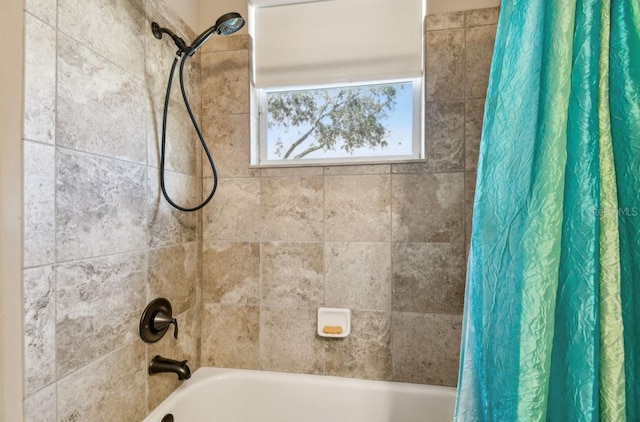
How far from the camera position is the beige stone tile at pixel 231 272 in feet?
4.99

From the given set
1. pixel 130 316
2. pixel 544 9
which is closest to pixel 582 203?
pixel 544 9

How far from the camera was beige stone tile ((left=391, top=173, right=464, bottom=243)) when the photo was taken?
1.36 meters

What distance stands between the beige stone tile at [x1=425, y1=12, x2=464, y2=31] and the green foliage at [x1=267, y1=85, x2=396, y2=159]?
299mm

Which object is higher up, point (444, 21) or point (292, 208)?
point (444, 21)

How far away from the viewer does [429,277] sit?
1388 millimetres

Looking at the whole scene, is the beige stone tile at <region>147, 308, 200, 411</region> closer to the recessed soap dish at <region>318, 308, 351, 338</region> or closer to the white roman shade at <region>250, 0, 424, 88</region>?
the recessed soap dish at <region>318, 308, 351, 338</region>

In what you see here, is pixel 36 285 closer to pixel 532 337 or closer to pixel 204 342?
pixel 204 342

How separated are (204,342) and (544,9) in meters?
1.82

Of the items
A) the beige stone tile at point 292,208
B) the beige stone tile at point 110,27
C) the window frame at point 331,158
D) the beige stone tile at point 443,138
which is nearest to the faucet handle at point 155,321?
the beige stone tile at point 292,208

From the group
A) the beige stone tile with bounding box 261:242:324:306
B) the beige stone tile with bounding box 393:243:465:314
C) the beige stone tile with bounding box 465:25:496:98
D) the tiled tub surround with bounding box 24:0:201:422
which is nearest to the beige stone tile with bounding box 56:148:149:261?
the tiled tub surround with bounding box 24:0:201:422

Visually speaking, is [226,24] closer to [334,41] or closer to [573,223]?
[334,41]

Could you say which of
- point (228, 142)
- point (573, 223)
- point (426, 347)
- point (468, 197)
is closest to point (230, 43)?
point (228, 142)

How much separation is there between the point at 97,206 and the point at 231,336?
0.92 m

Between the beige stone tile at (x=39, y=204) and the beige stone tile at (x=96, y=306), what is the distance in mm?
75
